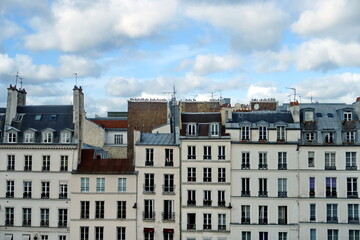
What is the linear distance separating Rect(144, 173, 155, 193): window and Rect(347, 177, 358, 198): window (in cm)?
1919

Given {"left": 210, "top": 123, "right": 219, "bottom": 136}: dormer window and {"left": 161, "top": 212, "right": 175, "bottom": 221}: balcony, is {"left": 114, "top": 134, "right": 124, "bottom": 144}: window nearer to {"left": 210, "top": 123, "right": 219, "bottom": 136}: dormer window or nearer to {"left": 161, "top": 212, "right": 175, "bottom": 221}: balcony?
{"left": 161, "top": 212, "right": 175, "bottom": 221}: balcony

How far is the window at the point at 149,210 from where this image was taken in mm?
46688

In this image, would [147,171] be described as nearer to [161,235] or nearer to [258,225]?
[161,235]

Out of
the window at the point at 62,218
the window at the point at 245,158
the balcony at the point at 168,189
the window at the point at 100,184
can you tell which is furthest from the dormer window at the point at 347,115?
the window at the point at 62,218

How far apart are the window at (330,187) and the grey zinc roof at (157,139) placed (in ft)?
51.9

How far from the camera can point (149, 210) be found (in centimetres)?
4678

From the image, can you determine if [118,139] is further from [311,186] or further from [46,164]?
[311,186]

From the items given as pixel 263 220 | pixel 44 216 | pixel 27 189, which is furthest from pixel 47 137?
pixel 263 220

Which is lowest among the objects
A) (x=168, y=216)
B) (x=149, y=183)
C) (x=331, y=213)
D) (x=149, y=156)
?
(x=168, y=216)

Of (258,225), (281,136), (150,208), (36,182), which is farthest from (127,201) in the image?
(281,136)

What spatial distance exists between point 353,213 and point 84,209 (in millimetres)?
26464

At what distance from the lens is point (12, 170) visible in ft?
157

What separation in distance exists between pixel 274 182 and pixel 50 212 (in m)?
22.5

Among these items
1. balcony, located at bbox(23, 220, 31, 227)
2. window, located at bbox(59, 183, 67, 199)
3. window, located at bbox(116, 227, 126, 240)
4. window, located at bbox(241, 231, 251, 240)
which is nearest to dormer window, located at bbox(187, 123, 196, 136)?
window, located at bbox(241, 231, 251, 240)
